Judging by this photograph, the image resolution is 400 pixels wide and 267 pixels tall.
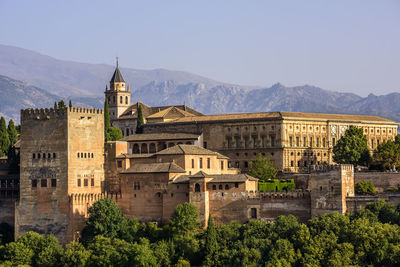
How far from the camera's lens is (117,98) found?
12631cm

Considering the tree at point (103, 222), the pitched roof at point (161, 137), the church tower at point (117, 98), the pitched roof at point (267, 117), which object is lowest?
the tree at point (103, 222)

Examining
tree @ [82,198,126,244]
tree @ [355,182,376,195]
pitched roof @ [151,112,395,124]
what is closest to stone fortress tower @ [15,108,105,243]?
tree @ [82,198,126,244]

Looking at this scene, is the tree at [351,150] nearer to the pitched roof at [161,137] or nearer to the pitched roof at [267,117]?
the pitched roof at [267,117]

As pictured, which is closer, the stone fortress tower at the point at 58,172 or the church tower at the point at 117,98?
the stone fortress tower at the point at 58,172

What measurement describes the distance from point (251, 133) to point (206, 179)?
25456 millimetres

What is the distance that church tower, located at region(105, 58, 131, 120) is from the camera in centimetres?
12419

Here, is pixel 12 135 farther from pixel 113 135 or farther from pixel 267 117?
pixel 267 117

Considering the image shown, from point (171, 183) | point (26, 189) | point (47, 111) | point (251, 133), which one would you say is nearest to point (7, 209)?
point (26, 189)

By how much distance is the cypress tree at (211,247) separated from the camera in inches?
2574

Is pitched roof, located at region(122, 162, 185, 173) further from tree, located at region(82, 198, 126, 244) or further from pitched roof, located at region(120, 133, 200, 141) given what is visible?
pitched roof, located at region(120, 133, 200, 141)

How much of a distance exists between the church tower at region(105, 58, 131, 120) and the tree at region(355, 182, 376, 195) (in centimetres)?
5584

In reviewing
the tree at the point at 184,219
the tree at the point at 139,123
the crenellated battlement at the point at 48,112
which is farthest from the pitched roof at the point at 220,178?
the tree at the point at 139,123

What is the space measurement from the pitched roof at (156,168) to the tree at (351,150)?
24.2 meters

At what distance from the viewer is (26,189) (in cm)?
7600
